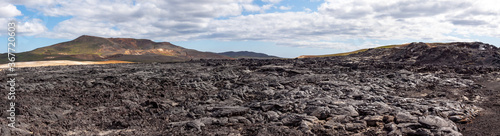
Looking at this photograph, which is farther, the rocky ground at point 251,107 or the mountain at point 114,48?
the mountain at point 114,48

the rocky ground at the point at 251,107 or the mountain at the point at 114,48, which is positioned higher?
the mountain at the point at 114,48

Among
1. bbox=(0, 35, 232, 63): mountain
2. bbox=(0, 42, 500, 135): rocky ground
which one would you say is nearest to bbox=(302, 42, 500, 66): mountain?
bbox=(0, 42, 500, 135): rocky ground

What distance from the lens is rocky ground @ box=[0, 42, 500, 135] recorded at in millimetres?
10656

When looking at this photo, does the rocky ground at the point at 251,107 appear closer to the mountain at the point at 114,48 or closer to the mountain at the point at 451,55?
the mountain at the point at 451,55

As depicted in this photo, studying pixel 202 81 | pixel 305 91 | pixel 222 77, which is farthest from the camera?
pixel 222 77

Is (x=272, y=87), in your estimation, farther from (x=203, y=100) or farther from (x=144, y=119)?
(x=144, y=119)

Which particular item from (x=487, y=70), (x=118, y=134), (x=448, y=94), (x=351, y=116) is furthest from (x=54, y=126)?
(x=487, y=70)

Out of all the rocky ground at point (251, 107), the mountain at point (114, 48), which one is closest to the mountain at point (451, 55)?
the rocky ground at point (251, 107)

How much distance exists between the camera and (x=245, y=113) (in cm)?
1245

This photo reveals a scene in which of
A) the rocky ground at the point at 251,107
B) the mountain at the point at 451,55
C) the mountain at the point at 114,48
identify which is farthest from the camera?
the mountain at the point at 114,48

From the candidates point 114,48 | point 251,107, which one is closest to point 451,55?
point 251,107

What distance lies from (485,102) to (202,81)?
15710 millimetres

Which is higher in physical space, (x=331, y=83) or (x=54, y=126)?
(x=331, y=83)

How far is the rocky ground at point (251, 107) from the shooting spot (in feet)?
35.0
